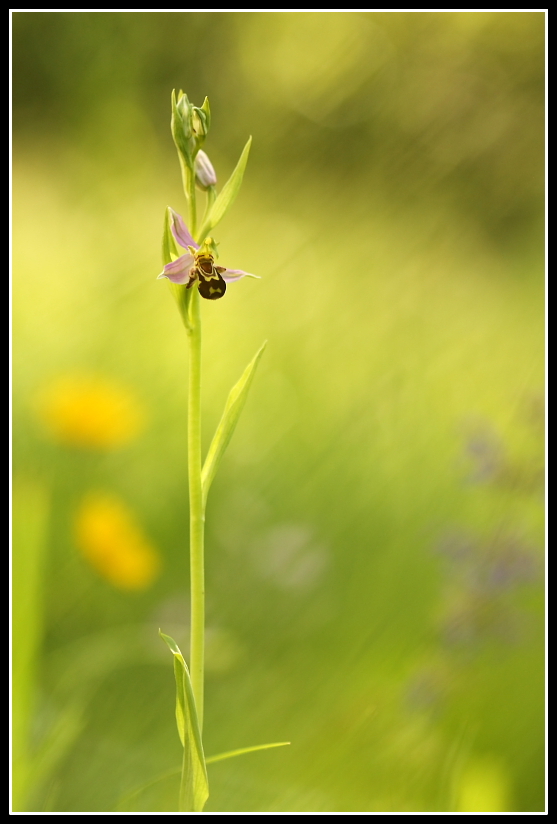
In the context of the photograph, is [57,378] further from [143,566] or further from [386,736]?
[386,736]

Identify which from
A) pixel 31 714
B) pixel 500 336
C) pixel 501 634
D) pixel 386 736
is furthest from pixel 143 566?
pixel 500 336

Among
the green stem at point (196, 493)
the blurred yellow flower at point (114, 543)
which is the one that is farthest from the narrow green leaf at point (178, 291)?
the blurred yellow flower at point (114, 543)

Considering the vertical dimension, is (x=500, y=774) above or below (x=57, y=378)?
below

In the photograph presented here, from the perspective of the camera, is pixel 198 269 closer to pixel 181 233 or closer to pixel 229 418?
pixel 181 233

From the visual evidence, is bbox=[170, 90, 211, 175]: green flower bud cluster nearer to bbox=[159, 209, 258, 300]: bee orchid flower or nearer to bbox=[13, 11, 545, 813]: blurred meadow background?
bbox=[159, 209, 258, 300]: bee orchid flower

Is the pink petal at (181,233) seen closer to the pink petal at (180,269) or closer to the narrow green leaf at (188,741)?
the pink petal at (180,269)
